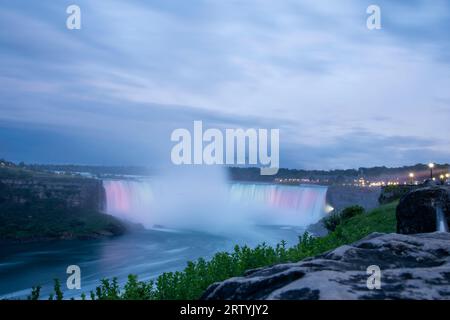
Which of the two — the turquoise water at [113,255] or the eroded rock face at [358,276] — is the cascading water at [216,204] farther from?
Result: the eroded rock face at [358,276]

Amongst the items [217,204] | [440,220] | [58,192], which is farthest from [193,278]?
[58,192]

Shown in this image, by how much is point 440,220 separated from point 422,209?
2.01ft

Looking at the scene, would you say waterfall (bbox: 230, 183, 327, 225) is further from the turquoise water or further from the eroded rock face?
the eroded rock face

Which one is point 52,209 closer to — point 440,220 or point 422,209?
point 422,209

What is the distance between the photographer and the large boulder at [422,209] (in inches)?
470

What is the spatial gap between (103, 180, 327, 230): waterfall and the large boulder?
70.1m

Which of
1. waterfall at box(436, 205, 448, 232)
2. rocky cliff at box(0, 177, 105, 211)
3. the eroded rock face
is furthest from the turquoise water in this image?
the eroded rock face

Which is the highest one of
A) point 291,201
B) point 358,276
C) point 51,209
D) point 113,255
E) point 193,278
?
point 358,276

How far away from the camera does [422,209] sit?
12117mm

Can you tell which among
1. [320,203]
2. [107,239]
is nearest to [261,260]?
[107,239]

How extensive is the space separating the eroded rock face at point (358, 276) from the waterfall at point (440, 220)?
18.4ft

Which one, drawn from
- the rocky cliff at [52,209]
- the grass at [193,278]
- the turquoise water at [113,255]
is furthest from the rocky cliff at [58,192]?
the grass at [193,278]
